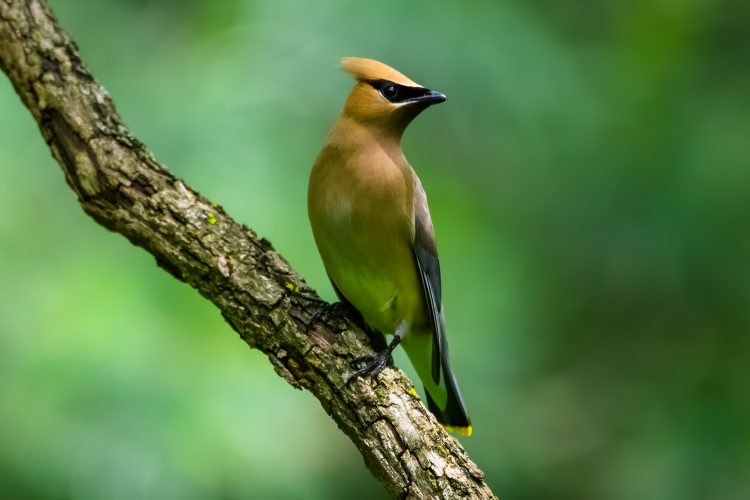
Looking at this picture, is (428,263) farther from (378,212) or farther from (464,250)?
(464,250)

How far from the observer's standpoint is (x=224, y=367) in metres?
5.02

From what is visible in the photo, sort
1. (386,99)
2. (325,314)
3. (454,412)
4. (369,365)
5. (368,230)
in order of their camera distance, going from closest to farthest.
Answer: (369,365)
(325,314)
(368,230)
(386,99)
(454,412)

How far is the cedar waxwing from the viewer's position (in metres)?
4.14

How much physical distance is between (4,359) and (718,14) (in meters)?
4.89

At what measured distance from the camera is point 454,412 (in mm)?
4680

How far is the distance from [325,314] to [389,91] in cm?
108

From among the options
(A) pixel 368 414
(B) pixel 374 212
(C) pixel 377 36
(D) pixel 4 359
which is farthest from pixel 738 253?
(D) pixel 4 359

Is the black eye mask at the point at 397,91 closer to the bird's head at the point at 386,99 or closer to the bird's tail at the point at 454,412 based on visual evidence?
the bird's head at the point at 386,99

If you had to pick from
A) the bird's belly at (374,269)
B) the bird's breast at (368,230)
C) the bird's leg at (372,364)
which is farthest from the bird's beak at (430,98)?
the bird's leg at (372,364)

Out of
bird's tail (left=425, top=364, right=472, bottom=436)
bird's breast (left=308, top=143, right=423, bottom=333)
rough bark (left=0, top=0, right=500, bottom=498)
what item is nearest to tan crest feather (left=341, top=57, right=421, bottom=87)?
bird's breast (left=308, top=143, right=423, bottom=333)

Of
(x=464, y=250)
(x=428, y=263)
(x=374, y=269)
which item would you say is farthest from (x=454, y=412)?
(x=464, y=250)

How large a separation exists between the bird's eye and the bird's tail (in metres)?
1.26

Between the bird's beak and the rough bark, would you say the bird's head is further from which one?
the rough bark

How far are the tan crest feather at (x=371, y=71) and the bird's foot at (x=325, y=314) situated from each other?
40.1 inches
